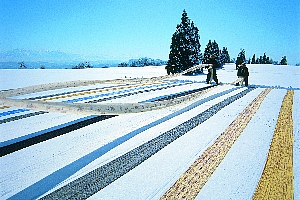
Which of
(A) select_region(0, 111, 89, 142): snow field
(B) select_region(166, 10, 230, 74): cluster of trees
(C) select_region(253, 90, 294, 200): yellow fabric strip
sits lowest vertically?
(C) select_region(253, 90, 294, 200): yellow fabric strip

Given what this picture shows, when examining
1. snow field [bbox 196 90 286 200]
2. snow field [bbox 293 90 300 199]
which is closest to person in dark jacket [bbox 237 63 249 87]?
snow field [bbox 293 90 300 199]

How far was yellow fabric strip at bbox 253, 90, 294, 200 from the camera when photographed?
2.28 meters

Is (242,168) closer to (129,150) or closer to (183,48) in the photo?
(129,150)

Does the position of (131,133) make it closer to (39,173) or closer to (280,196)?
(39,173)

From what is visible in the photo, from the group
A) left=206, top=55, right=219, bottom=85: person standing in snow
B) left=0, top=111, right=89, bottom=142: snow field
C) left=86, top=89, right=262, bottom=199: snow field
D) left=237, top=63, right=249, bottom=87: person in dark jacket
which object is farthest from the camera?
left=206, top=55, right=219, bottom=85: person standing in snow

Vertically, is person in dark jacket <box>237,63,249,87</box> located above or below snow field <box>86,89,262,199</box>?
above

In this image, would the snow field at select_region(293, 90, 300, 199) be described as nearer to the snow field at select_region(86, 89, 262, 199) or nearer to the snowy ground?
the snowy ground

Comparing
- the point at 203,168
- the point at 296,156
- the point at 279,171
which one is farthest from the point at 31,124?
the point at 296,156

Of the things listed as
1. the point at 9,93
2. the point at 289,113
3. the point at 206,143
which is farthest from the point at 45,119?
the point at 289,113

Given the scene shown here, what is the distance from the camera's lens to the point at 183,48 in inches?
887

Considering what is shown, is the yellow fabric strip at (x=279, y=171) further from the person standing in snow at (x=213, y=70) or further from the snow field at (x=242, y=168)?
the person standing in snow at (x=213, y=70)

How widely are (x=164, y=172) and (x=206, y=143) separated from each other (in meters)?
1.14

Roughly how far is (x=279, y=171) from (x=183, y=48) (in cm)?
2076

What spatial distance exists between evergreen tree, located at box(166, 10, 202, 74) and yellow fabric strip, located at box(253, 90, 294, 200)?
18.8m
